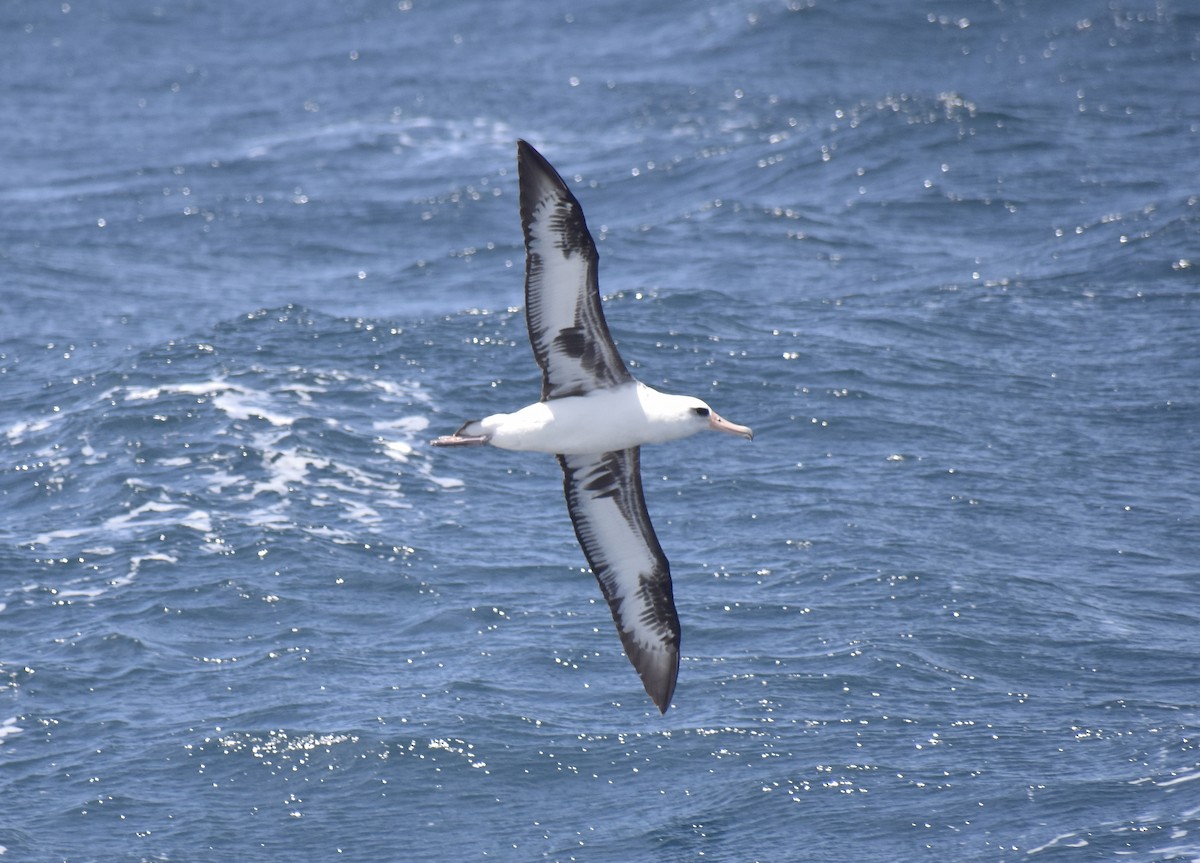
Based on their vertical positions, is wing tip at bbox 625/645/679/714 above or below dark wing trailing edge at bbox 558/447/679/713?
below

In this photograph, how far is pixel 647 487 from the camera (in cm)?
2308

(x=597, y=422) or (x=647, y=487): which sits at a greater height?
(x=597, y=422)

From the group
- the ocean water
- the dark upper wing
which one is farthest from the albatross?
the ocean water

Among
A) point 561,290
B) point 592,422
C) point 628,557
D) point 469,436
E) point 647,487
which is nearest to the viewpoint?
point 561,290

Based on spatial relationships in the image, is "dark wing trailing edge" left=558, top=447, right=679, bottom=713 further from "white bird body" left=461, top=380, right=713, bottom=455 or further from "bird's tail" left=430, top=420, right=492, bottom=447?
"bird's tail" left=430, top=420, right=492, bottom=447

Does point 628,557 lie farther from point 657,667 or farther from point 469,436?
point 469,436

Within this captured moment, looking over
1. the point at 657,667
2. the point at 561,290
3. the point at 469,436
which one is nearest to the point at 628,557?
the point at 657,667

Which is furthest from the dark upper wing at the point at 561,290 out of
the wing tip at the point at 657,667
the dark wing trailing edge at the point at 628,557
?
the wing tip at the point at 657,667

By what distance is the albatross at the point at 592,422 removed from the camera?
1305 centimetres

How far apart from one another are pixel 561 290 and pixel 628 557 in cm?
297

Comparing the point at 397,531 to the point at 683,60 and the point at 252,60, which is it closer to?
the point at 683,60

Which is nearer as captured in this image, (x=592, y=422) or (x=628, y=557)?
(x=592, y=422)

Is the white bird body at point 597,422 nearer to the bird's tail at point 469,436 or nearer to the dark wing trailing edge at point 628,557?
the bird's tail at point 469,436

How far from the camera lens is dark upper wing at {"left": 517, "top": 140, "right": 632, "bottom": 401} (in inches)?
508
